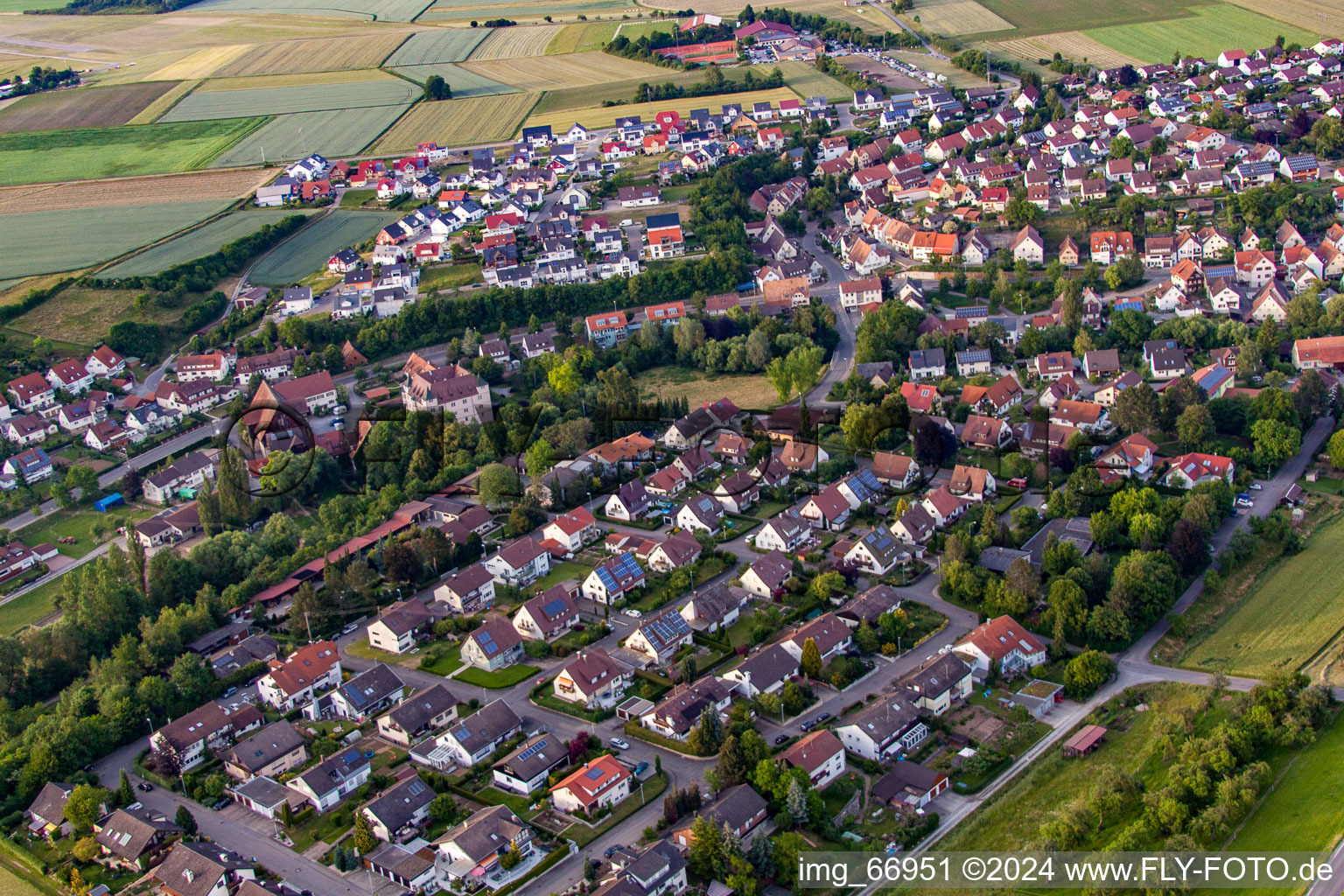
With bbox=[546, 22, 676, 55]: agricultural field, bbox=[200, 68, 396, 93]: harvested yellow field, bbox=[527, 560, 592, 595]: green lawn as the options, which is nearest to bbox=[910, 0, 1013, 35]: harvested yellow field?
bbox=[546, 22, 676, 55]: agricultural field

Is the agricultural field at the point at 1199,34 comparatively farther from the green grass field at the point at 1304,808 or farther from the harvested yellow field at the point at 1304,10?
the green grass field at the point at 1304,808

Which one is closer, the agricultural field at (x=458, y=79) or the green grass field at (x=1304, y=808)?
the green grass field at (x=1304, y=808)

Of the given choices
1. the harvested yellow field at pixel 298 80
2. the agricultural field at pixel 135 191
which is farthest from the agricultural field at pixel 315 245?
the harvested yellow field at pixel 298 80

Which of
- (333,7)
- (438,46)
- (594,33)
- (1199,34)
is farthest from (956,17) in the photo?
(333,7)

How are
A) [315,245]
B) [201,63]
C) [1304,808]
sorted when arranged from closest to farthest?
[1304,808] < [315,245] < [201,63]

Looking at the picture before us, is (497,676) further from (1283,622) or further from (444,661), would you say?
(1283,622)

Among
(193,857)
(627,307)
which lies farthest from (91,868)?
(627,307)
